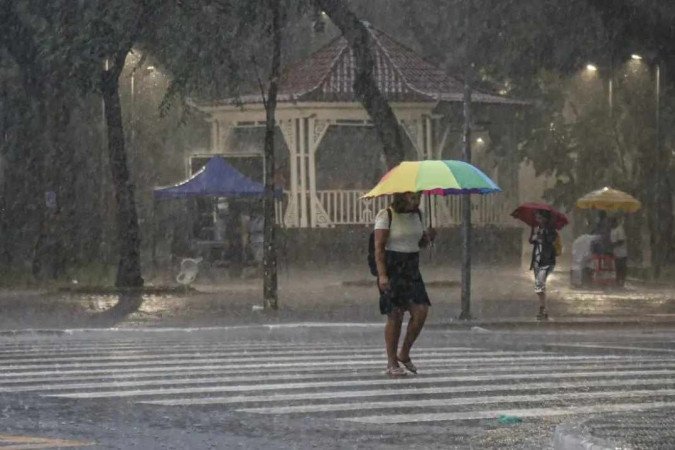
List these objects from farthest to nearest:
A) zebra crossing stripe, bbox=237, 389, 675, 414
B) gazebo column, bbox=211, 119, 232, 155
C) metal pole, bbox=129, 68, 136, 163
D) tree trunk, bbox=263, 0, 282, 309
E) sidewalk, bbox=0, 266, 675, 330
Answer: metal pole, bbox=129, 68, 136, 163 → gazebo column, bbox=211, 119, 232, 155 → tree trunk, bbox=263, 0, 282, 309 → sidewalk, bbox=0, 266, 675, 330 → zebra crossing stripe, bbox=237, 389, 675, 414

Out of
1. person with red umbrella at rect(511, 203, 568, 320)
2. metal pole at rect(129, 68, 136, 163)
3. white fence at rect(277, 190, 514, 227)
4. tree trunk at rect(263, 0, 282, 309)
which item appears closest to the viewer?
person with red umbrella at rect(511, 203, 568, 320)

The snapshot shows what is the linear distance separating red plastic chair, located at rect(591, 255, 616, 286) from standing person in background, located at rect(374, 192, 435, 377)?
773 inches

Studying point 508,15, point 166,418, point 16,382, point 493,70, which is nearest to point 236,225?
point 508,15

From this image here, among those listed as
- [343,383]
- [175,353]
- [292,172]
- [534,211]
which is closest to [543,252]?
[534,211]

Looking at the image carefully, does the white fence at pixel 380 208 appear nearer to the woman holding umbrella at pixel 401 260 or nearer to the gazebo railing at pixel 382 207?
the gazebo railing at pixel 382 207

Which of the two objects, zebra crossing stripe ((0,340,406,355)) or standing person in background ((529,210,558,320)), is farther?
standing person in background ((529,210,558,320))

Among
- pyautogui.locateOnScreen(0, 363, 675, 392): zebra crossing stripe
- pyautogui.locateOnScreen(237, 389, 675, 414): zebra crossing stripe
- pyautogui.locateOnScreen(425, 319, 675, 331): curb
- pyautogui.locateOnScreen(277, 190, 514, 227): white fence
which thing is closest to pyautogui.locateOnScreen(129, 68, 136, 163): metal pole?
pyautogui.locateOnScreen(277, 190, 514, 227): white fence

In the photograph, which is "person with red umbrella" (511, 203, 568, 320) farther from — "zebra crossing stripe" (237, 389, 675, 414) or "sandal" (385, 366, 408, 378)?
"zebra crossing stripe" (237, 389, 675, 414)

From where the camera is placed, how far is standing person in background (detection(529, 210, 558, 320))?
79.3ft

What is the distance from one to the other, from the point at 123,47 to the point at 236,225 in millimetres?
9717

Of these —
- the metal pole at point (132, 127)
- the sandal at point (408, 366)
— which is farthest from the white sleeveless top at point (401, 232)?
the metal pole at point (132, 127)

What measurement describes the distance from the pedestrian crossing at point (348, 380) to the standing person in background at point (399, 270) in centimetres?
40

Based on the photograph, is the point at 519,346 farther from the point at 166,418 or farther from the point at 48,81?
the point at 48,81

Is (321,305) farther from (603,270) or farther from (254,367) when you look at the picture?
(254,367)
